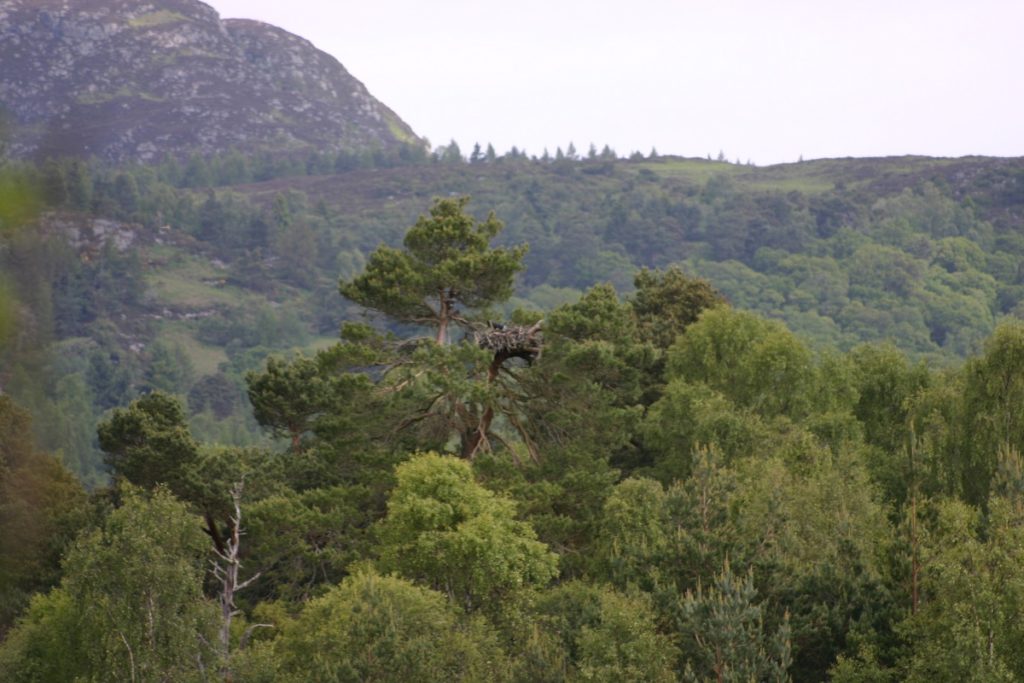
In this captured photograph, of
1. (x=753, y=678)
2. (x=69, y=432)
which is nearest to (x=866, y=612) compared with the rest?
(x=753, y=678)

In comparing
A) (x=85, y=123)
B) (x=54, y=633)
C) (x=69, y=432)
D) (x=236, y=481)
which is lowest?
(x=54, y=633)

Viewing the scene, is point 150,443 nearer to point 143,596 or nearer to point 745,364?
point 143,596

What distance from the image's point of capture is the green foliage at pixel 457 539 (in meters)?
35.9

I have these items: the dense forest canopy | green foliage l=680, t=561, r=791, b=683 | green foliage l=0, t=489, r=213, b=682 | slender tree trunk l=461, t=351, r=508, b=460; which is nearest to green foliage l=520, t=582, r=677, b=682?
the dense forest canopy

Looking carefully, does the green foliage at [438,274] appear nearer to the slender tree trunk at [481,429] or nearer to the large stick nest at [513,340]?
the large stick nest at [513,340]

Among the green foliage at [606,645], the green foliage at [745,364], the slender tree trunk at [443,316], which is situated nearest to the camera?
the green foliage at [606,645]

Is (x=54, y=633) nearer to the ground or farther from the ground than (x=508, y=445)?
nearer to the ground

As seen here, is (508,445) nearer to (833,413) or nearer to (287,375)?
(287,375)

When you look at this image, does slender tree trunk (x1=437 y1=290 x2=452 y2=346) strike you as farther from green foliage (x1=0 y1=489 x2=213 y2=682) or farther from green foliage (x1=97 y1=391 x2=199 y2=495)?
green foliage (x1=0 y1=489 x2=213 y2=682)

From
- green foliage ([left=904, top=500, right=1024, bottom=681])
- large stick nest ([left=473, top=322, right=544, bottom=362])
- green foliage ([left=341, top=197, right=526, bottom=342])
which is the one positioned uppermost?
green foliage ([left=341, top=197, right=526, bottom=342])

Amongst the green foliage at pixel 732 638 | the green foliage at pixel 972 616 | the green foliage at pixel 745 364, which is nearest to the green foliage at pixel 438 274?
the green foliage at pixel 745 364

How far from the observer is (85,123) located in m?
4.64

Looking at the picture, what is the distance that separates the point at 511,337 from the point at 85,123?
44513 millimetres

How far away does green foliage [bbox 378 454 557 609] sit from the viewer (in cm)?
3588
